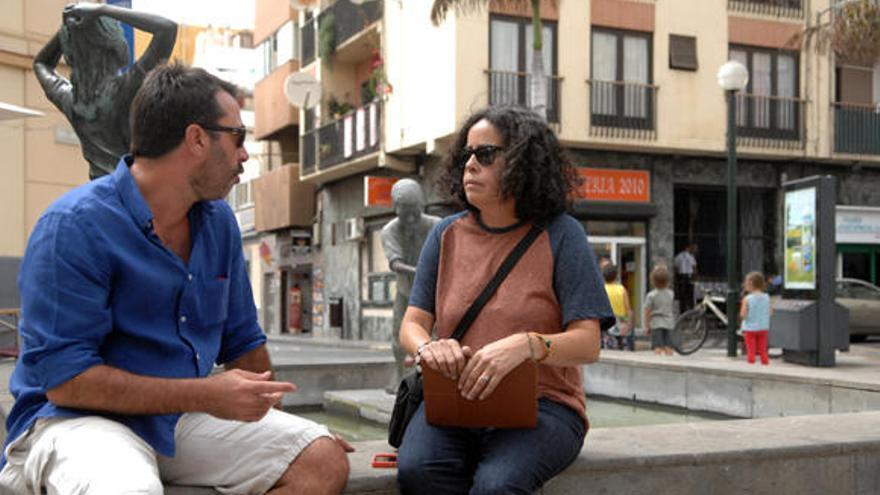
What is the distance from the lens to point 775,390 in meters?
8.81

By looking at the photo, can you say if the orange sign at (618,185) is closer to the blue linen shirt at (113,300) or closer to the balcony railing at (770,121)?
the balcony railing at (770,121)

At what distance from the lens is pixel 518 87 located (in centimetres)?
2281

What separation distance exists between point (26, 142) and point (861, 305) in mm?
15049

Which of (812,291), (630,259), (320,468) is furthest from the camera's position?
(630,259)

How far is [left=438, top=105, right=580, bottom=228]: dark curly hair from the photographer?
3379 mm

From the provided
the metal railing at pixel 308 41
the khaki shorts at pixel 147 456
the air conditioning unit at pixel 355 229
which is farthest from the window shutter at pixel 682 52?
the khaki shorts at pixel 147 456

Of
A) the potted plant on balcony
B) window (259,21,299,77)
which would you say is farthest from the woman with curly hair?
window (259,21,299,77)

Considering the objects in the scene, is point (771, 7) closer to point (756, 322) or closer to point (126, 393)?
point (756, 322)

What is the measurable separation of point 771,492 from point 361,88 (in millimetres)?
26375

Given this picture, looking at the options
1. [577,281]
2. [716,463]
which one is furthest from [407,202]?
[577,281]

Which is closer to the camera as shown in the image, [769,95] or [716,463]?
[716,463]

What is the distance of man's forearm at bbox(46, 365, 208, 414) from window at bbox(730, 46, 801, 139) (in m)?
22.9

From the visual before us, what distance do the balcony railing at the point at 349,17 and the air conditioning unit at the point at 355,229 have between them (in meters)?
4.93

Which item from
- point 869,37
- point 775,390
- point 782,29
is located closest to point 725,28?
point 782,29
